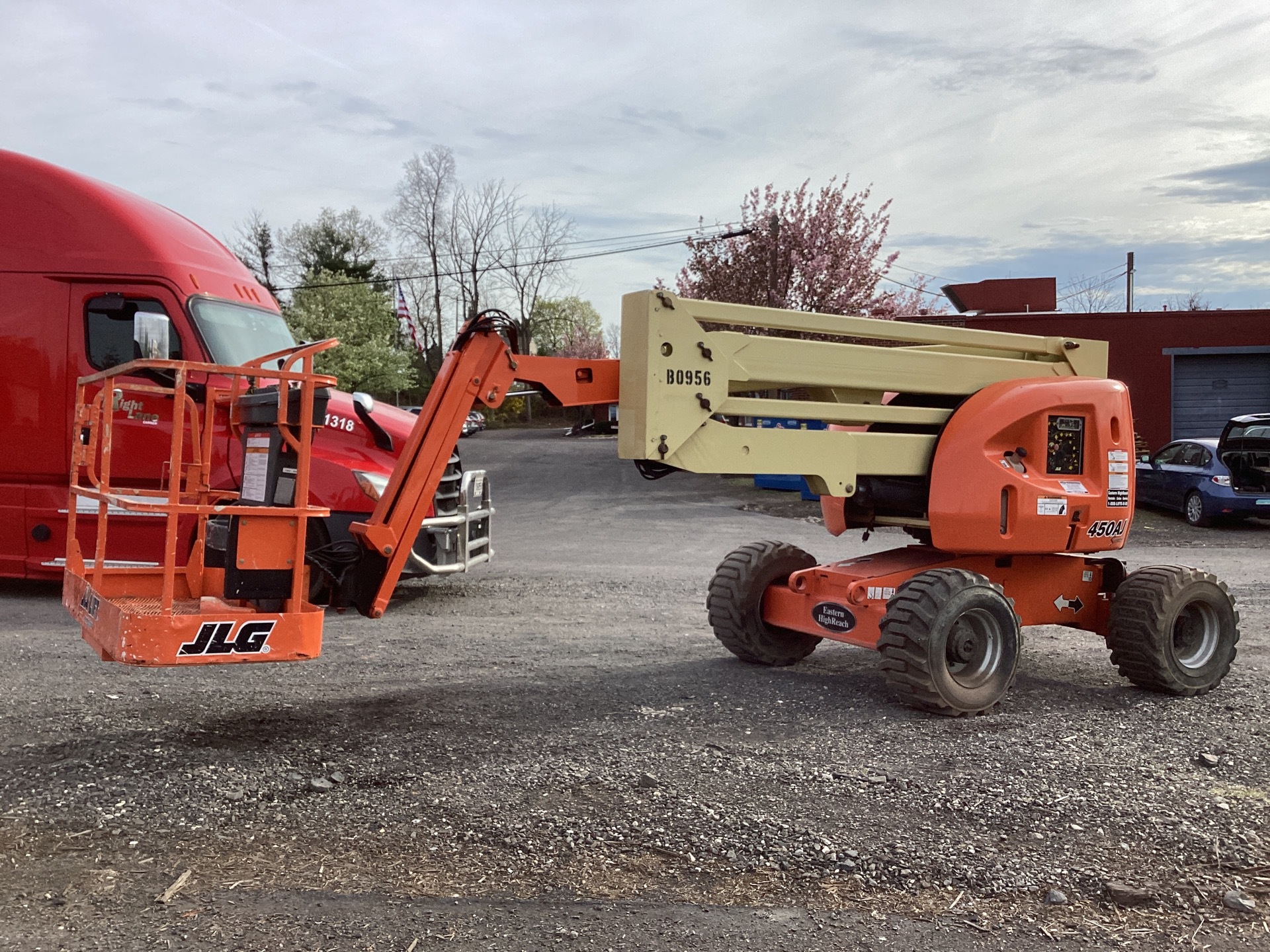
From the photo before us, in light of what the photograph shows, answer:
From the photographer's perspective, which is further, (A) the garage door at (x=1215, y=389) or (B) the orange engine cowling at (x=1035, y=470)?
(A) the garage door at (x=1215, y=389)

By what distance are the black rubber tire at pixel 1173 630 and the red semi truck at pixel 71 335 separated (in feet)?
17.1

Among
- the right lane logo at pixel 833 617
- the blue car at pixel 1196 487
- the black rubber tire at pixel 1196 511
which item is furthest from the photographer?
the black rubber tire at pixel 1196 511

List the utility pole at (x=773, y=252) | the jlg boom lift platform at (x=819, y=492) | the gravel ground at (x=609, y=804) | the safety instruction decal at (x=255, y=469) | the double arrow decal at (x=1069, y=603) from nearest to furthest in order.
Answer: the gravel ground at (x=609, y=804) < the jlg boom lift platform at (x=819, y=492) < the safety instruction decal at (x=255, y=469) < the double arrow decal at (x=1069, y=603) < the utility pole at (x=773, y=252)

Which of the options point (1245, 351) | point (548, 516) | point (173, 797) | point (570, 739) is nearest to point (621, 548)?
point (548, 516)

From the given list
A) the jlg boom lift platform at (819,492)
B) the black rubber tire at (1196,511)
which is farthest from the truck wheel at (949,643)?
the black rubber tire at (1196,511)

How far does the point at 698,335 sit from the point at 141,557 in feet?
18.0

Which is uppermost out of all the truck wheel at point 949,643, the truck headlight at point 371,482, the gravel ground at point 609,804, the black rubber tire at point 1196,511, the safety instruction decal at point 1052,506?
the safety instruction decal at point 1052,506

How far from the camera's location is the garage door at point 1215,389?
25.4 metres

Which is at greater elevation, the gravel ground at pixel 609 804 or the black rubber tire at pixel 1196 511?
the black rubber tire at pixel 1196 511

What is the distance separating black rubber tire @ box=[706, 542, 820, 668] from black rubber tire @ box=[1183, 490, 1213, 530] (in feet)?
38.9

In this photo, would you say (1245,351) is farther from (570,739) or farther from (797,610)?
(570,739)

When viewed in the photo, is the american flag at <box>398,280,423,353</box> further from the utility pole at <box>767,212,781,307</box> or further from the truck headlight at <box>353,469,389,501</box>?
the truck headlight at <box>353,469,389,501</box>

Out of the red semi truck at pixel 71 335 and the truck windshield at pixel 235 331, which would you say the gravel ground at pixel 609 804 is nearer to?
the red semi truck at pixel 71 335

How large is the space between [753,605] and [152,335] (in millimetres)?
4941
